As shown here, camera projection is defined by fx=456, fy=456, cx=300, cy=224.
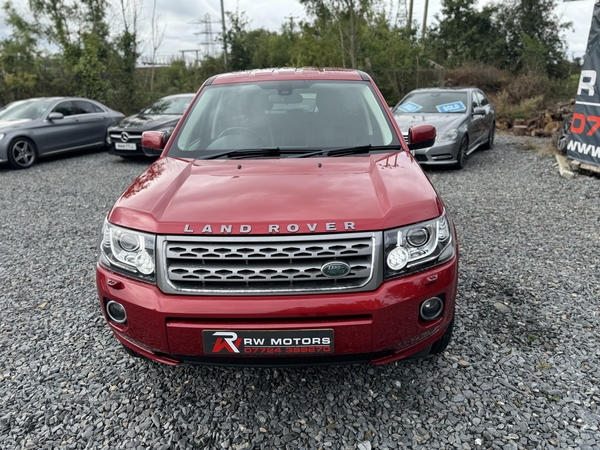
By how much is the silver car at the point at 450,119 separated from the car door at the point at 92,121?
7552 millimetres

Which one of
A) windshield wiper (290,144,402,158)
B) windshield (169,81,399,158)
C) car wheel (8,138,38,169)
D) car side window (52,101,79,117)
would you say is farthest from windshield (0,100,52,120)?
windshield wiper (290,144,402,158)

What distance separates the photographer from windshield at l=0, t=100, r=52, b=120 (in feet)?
34.7

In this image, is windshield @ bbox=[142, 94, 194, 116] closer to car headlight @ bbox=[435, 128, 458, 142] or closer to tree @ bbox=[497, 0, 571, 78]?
car headlight @ bbox=[435, 128, 458, 142]

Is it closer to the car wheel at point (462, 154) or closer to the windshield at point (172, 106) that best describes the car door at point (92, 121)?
the windshield at point (172, 106)

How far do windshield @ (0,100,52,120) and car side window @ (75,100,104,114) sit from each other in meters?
→ 0.67

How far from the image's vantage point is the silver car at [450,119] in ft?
27.6

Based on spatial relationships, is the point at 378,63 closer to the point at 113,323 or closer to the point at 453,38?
the point at 453,38

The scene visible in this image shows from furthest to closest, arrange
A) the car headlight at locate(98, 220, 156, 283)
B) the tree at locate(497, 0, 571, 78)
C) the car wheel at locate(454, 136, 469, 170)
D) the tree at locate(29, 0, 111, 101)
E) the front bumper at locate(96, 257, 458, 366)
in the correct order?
1. the tree at locate(497, 0, 571, 78)
2. the tree at locate(29, 0, 111, 101)
3. the car wheel at locate(454, 136, 469, 170)
4. the car headlight at locate(98, 220, 156, 283)
5. the front bumper at locate(96, 257, 458, 366)

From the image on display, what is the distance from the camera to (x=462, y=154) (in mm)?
8758

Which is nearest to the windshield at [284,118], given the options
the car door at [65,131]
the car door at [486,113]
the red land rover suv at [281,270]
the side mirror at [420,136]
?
the side mirror at [420,136]

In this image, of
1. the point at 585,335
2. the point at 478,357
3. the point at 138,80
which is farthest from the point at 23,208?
the point at 138,80

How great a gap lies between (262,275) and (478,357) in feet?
5.37

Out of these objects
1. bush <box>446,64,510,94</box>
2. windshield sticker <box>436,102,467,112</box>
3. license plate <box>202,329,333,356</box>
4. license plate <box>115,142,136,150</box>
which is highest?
bush <box>446,64,510,94</box>

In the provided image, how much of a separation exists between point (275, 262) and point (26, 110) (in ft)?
36.5
